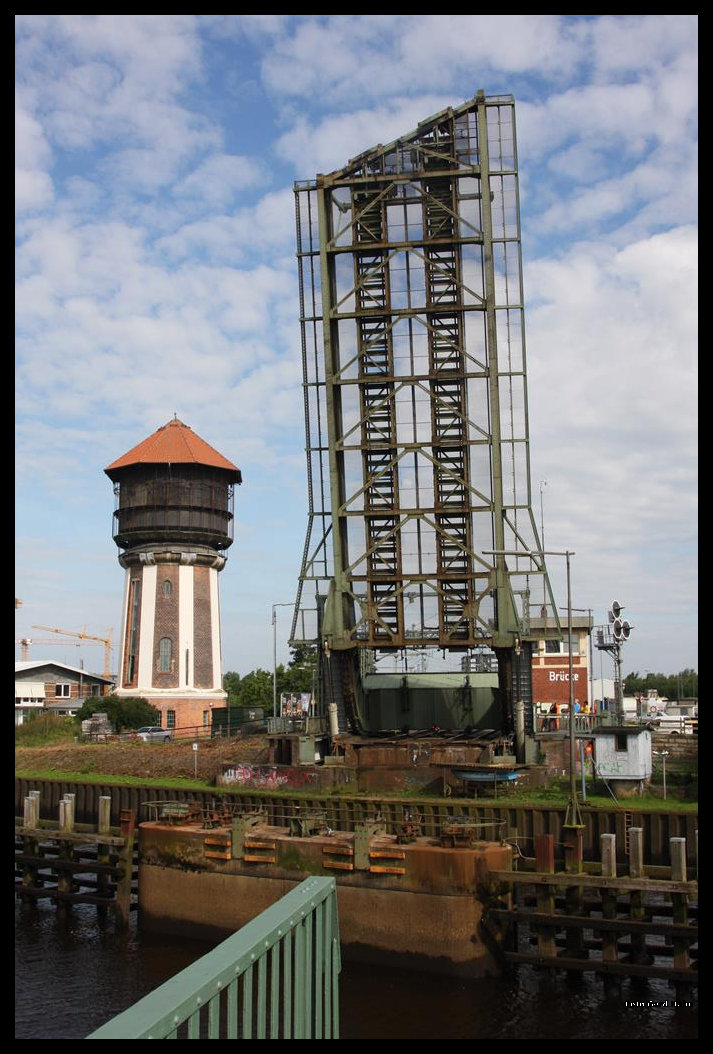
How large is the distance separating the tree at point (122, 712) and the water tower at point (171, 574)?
1708 mm

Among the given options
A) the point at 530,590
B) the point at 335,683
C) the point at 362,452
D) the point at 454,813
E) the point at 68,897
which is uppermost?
the point at 362,452

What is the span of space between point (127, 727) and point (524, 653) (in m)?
32.9

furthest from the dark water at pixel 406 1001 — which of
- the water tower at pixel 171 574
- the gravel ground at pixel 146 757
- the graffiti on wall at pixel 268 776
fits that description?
the water tower at pixel 171 574

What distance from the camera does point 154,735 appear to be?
5691 centimetres

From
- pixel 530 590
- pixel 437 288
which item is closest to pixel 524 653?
pixel 530 590

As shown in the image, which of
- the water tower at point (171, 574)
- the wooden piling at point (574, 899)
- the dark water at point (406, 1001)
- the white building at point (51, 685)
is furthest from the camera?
the white building at point (51, 685)

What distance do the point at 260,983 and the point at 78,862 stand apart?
2885cm

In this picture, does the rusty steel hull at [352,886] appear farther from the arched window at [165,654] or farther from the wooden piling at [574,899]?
the arched window at [165,654]

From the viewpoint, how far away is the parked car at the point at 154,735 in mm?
56312

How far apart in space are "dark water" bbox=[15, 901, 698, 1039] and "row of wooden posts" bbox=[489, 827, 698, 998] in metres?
0.67

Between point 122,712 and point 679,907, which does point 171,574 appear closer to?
point 122,712

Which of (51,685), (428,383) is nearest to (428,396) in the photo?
(428,383)

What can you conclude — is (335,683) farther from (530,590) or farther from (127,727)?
(127,727)

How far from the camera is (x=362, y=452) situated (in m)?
39.5
